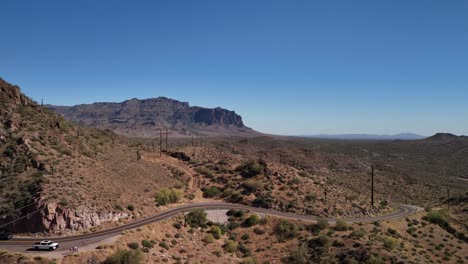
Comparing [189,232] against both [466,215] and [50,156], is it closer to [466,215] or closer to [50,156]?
[50,156]

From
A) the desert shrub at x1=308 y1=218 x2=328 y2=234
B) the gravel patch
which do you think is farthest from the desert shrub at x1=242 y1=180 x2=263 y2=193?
the desert shrub at x1=308 y1=218 x2=328 y2=234

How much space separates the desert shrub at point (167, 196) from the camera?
53.0 m

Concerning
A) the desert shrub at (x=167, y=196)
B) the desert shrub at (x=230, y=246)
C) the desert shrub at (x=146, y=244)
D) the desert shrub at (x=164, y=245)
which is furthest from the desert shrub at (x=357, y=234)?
the desert shrub at (x=167, y=196)

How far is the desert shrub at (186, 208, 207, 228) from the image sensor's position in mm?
47531

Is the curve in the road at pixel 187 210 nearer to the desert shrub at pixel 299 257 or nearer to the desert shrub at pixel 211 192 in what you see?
the desert shrub at pixel 211 192

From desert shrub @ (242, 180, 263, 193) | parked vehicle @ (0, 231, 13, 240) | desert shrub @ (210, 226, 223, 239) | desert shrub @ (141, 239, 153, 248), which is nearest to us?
parked vehicle @ (0, 231, 13, 240)

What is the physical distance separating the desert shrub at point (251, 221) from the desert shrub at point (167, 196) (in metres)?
12.3

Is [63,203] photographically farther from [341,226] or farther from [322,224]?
[341,226]

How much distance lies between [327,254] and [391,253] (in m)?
7.28

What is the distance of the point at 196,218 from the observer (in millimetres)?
48469

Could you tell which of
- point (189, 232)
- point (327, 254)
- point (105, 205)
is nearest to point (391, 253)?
point (327, 254)

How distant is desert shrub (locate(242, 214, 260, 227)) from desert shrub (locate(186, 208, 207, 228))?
619 centimetres

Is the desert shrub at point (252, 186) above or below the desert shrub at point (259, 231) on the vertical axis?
above

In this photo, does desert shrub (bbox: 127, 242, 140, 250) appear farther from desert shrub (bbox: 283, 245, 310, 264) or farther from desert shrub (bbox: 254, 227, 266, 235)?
desert shrub (bbox: 254, 227, 266, 235)
